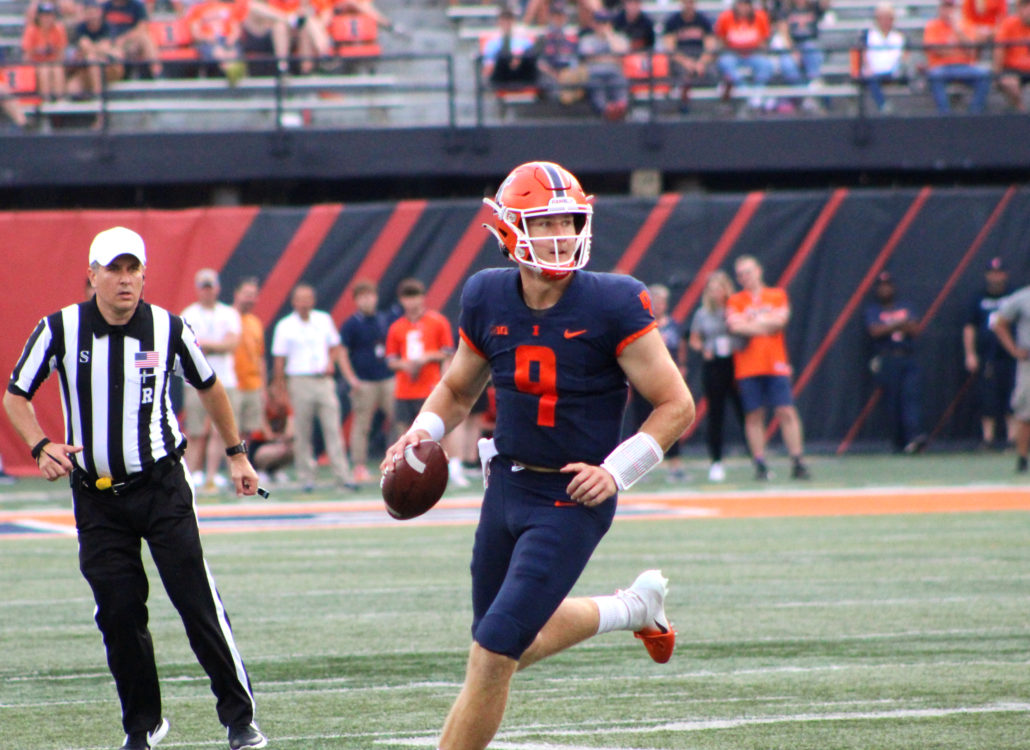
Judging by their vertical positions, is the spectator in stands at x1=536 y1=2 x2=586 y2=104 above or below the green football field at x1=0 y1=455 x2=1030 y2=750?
above

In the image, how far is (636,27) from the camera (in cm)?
1772

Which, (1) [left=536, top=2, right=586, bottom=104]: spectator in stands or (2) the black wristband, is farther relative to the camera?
(1) [left=536, top=2, right=586, bottom=104]: spectator in stands

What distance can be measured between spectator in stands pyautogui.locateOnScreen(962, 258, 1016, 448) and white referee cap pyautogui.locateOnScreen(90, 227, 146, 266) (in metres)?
12.7

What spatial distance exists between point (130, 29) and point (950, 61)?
29.4ft

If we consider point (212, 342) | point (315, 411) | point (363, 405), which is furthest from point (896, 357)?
point (212, 342)

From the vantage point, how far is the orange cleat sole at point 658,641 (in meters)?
5.07

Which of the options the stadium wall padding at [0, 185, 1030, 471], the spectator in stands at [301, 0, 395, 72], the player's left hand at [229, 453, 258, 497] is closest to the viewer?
the player's left hand at [229, 453, 258, 497]

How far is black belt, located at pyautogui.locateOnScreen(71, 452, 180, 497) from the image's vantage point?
4984mm

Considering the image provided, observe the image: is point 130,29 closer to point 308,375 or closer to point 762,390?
point 308,375

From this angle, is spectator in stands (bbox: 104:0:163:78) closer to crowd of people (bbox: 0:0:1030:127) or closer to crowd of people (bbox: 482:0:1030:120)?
crowd of people (bbox: 0:0:1030:127)

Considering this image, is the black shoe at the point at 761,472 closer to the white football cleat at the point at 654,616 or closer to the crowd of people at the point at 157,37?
the crowd of people at the point at 157,37

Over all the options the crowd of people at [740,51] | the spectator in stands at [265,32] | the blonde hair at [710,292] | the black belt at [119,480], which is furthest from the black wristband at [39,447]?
the spectator in stands at [265,32]

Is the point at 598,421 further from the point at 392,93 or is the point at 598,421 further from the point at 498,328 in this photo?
the point at 392,93

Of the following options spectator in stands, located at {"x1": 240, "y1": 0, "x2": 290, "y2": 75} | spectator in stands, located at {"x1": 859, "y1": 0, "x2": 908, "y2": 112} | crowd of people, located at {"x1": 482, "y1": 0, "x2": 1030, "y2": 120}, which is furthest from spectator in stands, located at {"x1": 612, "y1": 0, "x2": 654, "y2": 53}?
spectator in stands, located at {"x1": 240, "y1": 0, "x2": 290, "y2": 75}
